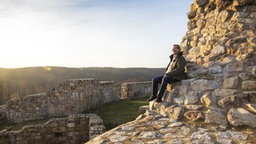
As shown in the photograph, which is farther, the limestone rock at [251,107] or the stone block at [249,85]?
the stone block at [249,85]

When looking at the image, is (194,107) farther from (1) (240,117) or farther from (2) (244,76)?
(2) (244,76)

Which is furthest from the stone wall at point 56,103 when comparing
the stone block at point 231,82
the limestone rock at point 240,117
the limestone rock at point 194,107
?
the limestone rock at point 240,117

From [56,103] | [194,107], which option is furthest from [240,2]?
[56,103]

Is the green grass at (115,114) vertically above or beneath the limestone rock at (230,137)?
beneath

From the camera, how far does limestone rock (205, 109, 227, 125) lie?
5.25 metres

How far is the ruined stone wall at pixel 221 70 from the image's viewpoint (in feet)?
17.4

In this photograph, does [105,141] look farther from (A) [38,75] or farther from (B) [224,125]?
(A) [38,75]

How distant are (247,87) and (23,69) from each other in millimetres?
48473

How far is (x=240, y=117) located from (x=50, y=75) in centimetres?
4717

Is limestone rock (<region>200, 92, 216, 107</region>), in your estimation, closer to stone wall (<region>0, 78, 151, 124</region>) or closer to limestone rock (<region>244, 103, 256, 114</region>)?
limestone rock (<region>244, 103, 256, 114</region>)

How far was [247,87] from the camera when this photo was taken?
5.45 metres

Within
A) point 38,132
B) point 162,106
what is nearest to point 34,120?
point 38,132

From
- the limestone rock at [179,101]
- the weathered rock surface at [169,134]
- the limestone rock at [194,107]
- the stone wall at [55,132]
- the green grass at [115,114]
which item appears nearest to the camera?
the weathered rock surface at [169,134]

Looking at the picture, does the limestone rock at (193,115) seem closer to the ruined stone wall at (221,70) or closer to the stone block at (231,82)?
the ruined stone wall at (221,70)
